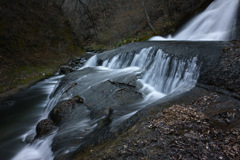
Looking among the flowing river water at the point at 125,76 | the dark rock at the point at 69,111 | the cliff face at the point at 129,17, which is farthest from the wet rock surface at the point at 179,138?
the cliff face at the point at 129,17

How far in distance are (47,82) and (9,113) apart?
465 centimetres

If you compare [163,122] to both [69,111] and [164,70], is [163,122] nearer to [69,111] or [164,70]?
[69,111]

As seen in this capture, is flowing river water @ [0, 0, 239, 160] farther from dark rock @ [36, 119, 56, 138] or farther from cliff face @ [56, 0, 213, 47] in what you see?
cliff face @ [56, 0, 213, 47]

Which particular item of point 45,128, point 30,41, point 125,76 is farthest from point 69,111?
point 30,41

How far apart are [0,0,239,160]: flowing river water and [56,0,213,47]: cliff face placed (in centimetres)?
314

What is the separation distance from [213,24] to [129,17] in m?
18.2

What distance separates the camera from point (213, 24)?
11867 mm

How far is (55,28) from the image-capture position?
70.3 ft

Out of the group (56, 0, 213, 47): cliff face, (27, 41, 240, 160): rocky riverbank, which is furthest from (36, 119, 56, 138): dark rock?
(56, 0, 213, 47): cliff face

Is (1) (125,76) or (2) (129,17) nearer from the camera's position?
(1) (125,76)

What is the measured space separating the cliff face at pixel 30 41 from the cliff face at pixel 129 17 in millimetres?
3293

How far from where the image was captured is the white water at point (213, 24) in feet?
34.8

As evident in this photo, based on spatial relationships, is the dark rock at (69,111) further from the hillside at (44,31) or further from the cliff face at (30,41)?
the cliff face at (30,41)

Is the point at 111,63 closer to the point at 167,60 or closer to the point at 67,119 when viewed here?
the point at 167,60
